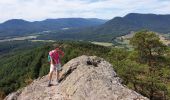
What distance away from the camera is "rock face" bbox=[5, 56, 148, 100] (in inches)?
909

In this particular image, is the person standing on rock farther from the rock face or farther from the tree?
the tree

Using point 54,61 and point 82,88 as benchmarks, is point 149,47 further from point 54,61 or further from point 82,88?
point 82,88

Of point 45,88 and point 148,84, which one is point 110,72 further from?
point 148,84

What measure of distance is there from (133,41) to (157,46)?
647cm

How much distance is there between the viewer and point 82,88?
2602cm

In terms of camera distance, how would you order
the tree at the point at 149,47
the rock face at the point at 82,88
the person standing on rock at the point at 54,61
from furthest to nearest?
the tree at the point at 149,47 < the person standing on rock at the point at 54,61 < the rock face at the point at 82,88

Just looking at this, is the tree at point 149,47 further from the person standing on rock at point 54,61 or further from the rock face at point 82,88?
Result: the person standing on rock at point 54,61

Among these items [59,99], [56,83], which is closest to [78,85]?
[59,99]

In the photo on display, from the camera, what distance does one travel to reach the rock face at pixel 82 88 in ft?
75.7

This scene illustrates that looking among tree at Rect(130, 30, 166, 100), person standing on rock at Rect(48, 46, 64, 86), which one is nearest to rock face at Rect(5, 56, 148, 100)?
person standing on rock at Rect(48, 46, 64, 86)

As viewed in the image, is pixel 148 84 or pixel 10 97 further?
pixel 148 84

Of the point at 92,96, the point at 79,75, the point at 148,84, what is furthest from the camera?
the point at 148,84

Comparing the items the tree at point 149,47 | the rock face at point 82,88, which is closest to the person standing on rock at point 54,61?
the rock face at point 82,88

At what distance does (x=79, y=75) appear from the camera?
2955 centimetres
